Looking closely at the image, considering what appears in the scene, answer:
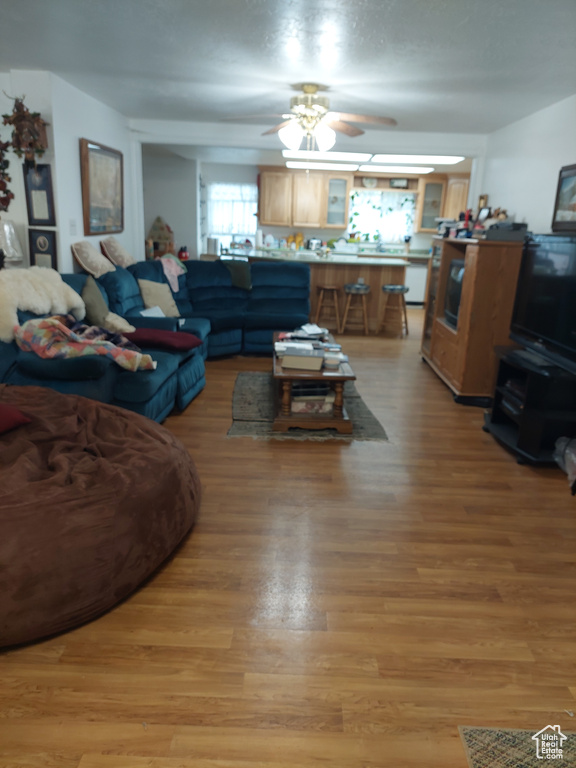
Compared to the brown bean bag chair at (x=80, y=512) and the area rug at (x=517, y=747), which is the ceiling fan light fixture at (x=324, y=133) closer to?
the brown bean bag chair at (x=80, y=512)

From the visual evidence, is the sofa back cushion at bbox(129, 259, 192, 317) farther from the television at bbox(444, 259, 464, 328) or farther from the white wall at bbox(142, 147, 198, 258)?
the white wall at bbox(142, 147, 198, 258)

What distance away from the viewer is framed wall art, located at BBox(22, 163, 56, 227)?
412 centimetres

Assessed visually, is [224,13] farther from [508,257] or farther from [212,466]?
[508,257]

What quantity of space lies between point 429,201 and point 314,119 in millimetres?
5739

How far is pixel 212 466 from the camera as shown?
304cm

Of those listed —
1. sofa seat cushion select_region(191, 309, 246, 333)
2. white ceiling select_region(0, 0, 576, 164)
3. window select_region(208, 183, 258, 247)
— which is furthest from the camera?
window select_region(208, 183, 258, 247)

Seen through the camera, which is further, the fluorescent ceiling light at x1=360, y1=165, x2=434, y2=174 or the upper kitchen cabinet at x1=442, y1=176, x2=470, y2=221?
the upper kitchen cabinet at x1=442, y1=176, x2=470, y2=221

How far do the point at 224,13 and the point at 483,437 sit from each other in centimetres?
300

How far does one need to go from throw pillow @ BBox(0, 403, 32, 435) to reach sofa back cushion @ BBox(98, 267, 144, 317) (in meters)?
2.23

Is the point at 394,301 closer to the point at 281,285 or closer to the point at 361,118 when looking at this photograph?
the point at 281,285

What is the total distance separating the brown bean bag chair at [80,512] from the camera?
5.50 feet

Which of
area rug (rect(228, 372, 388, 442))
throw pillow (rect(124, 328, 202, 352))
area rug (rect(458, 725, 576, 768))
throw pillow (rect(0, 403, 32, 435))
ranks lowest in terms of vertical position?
area rug (rect(458, 725, 576, 768))

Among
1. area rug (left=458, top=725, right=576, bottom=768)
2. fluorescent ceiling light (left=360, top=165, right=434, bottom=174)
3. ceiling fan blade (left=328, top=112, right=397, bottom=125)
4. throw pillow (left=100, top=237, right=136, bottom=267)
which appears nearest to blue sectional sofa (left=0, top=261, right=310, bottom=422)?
throw pillow (left=100, top=237, right=136, bottom=267)

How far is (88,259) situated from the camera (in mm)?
4438
